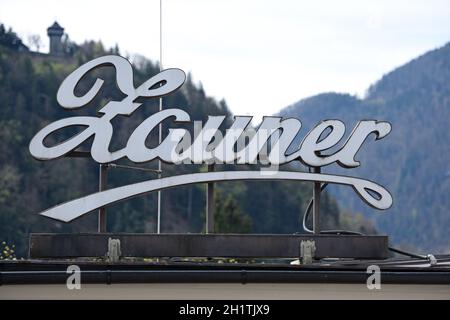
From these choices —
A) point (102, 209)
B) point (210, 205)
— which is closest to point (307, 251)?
point (210, 205)

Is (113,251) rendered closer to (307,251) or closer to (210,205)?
(210,205)

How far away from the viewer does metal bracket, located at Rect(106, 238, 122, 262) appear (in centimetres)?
2159

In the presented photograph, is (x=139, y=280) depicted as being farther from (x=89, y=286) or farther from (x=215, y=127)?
(x=215, y=127)

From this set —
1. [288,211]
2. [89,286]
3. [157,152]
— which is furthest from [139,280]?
[288,211]

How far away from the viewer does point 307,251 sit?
72.2 ft

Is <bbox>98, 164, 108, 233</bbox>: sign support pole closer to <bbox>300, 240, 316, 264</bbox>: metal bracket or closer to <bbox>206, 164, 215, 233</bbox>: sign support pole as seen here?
<bbox>206, 164, 215, 233</bbox>: sign support pole

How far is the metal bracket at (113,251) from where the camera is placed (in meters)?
21.6

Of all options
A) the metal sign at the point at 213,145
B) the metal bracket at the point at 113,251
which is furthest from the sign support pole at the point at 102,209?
the metal bracket at the point at 113,251

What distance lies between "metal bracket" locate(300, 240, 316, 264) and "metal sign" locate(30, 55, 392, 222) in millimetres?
1458

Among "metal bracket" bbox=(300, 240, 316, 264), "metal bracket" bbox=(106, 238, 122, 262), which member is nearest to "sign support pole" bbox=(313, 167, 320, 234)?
"metal bracket" bbox=(300, 240, 316, 264)

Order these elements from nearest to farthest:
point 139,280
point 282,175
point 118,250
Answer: point 139,280, point 118,250, point 282,175

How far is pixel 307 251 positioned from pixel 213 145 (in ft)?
9.71

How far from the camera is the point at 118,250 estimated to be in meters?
21.8
